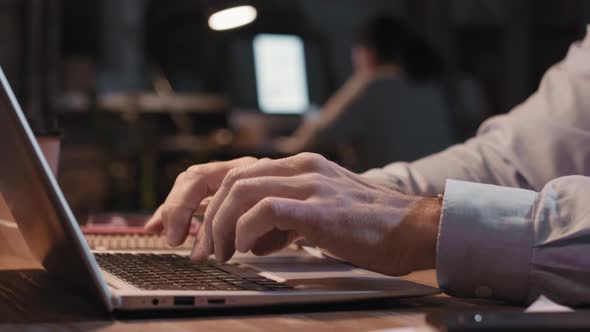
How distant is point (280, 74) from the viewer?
3912 millimetres

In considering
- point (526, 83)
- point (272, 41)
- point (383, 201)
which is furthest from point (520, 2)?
point (383, 201)

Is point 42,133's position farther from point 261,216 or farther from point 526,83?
point 526,83

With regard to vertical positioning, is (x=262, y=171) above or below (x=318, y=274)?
above

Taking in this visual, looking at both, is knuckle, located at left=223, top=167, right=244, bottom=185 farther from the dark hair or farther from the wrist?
the dark hair

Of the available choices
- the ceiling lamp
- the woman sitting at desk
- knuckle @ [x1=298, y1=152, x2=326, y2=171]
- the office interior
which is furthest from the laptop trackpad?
the woman sitting at desk

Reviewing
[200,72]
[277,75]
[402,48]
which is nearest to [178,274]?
[402,48]

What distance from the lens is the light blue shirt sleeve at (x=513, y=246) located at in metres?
0.72

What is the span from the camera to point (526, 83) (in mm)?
6387

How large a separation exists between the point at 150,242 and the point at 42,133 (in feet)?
0.72

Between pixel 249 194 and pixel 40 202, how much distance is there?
0.59 ft

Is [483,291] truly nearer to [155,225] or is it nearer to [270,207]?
[270,207]

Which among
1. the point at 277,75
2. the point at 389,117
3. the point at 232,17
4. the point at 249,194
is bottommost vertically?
the point at 249,194

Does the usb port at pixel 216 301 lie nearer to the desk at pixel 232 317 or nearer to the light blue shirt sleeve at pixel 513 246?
the desk at pixel 232 317

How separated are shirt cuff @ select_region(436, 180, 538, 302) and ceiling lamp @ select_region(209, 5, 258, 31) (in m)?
1.00
